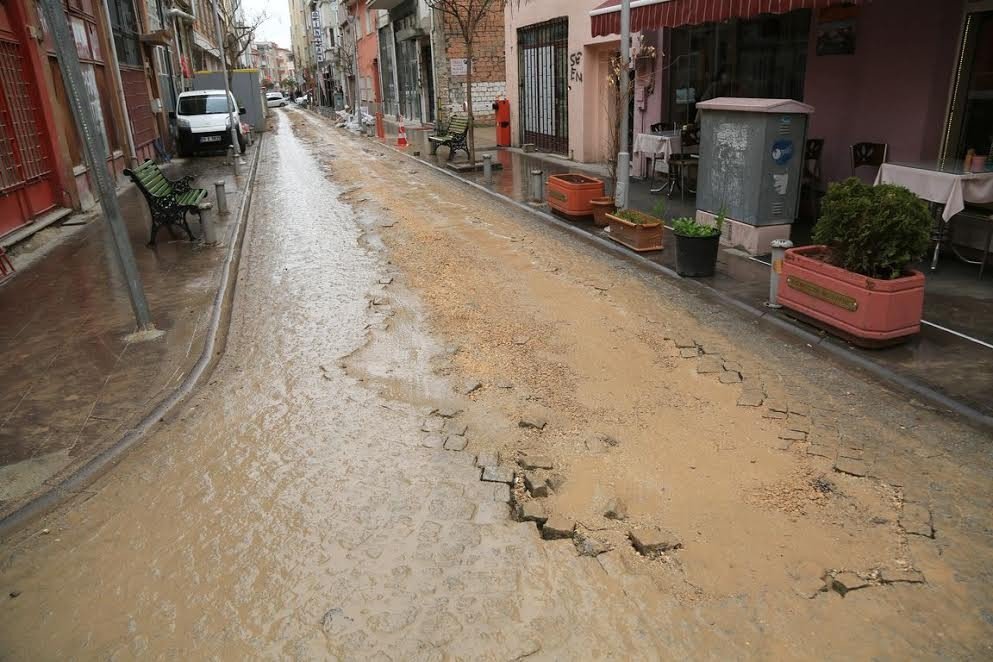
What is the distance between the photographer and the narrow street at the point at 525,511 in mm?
3148

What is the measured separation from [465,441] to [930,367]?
366 centimetres

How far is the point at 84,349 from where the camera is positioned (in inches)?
259

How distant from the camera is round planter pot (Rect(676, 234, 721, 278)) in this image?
313 inches

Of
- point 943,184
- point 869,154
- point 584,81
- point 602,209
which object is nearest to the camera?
point 943,184

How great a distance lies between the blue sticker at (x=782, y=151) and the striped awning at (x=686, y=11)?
4.75ft

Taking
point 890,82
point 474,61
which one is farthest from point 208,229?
point 474,61

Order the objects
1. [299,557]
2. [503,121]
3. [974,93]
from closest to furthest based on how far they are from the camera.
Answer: [299,557], [974,93], [503,121]

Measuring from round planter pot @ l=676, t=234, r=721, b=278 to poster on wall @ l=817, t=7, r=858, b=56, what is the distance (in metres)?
4.00

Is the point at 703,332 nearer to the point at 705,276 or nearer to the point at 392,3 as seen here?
the point at 705,276

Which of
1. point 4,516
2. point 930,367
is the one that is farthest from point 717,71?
point 4,516

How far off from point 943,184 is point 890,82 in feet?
8.39

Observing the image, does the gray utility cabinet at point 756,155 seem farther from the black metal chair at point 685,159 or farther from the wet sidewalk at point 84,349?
the wet sidewalk at point 84,349

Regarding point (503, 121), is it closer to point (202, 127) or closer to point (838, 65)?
point (202, 127)

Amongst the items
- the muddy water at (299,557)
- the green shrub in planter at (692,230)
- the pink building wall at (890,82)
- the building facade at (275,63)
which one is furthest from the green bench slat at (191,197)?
the building facade at (275,63)
